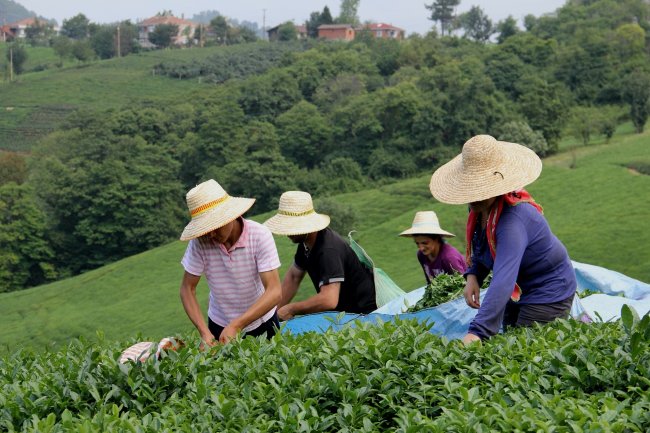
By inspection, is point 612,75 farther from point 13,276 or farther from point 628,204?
point 13,276

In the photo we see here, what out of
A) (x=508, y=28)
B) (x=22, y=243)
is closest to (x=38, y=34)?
(x=508, y=28)

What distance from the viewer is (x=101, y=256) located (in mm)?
57031

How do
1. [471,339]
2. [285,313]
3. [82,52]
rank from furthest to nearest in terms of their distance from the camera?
[82,52] → [285,313] → [471,339]

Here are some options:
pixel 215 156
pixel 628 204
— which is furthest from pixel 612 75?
pixel 628 204

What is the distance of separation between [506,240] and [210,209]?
2037 millimetres

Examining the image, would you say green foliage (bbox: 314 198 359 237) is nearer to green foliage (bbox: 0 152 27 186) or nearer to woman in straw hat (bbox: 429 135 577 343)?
woman in straw hat (bbox: 429 135 577 343)

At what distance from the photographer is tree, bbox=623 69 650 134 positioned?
2212 inches

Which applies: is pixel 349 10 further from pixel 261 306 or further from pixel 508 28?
pixel 261 306

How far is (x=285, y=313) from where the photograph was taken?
766 centimetres

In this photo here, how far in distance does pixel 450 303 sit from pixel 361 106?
204ft

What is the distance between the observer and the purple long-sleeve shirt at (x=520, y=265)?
5.03m

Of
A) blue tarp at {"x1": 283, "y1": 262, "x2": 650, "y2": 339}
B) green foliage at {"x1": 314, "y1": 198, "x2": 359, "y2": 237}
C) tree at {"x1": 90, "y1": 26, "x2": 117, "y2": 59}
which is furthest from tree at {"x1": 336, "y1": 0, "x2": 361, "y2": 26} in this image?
blue tarp at {"x1": 283, "y1": 262, "x2": 650, "y2": 339}

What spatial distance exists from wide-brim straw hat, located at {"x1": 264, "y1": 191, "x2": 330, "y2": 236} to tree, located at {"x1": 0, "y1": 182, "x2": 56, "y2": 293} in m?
48.2

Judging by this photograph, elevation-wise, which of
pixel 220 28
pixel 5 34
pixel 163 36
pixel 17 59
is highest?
pixel 220 28
